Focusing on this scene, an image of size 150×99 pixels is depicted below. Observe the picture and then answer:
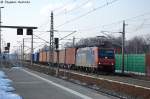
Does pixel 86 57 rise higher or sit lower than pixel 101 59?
higher

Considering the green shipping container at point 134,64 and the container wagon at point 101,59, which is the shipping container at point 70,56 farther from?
the container wagon at point 101,59

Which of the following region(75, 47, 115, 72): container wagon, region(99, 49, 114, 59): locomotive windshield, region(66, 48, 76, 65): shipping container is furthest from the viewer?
region(66, 48, 76, 65): shipping container

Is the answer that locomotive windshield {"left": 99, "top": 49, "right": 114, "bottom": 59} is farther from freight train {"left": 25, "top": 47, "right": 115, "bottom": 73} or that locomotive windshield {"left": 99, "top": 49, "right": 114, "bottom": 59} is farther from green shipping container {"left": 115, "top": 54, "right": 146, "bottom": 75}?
green shipping container {"left": 115, "top": 54, "right": 146, "bottom": 75}

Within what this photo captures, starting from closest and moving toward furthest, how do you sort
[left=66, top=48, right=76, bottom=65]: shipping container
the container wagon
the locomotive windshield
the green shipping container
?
the container wagon, the locomotive windshield, the green shipping container, [left=66, top=48, right=76, bottom=65]: shipping container

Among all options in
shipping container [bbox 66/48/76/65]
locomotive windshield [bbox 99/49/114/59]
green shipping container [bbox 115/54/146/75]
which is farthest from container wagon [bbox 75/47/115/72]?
shipping container [bbox 66/48/76/65]

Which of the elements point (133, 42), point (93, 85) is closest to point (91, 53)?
point (93, 85)

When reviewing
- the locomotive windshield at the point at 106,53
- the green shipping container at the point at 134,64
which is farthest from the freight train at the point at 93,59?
the green shipping container at the point at 134,64

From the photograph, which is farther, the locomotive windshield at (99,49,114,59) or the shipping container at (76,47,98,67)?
the shipping container at (76,47,98,67)

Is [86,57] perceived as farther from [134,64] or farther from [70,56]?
[70,56]

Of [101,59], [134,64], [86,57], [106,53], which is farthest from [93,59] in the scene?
[134,64]

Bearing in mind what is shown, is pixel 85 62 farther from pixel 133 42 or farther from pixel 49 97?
pixel 133 42

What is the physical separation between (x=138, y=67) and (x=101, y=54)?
5.90 metres

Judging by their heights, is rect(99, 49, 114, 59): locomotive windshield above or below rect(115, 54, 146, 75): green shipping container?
above

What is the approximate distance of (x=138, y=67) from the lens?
5425cm
